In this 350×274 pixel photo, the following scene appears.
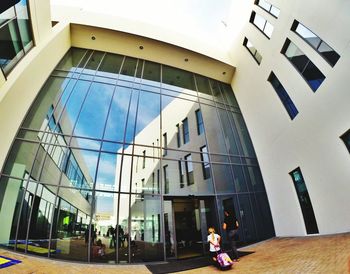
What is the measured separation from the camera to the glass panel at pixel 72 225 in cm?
746

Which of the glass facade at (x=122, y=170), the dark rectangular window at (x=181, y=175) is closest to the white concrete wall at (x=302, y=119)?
the glass facade at (x=122, y=170)

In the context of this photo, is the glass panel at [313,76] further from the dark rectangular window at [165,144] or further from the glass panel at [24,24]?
the glass panel at [24,24]

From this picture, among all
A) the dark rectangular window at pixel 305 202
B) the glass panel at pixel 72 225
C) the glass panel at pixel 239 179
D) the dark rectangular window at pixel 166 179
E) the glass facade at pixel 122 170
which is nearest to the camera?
the glass panel at pixel 72 225

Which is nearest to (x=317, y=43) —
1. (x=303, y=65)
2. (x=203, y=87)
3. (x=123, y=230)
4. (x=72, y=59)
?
(x=303, y=65)

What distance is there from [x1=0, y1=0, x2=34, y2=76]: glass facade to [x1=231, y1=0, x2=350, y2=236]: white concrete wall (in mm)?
12667

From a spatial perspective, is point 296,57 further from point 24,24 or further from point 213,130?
point 24,24

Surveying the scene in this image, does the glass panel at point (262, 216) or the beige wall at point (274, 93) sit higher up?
the beige wall at point (274, 93)

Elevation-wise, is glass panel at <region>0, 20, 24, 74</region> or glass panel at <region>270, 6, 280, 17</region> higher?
glass panel at <region>270, 6, 280, 17</region>

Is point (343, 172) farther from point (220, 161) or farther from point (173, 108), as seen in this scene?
point (173, 108)

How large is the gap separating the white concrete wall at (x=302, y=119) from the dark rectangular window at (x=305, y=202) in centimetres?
23

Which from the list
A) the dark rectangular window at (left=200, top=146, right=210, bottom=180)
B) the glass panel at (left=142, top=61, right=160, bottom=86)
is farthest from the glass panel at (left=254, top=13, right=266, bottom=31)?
the dark rectangular window at (left=200, top=146, right=210, bottom=180)

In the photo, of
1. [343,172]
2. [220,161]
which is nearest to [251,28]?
[220,161]

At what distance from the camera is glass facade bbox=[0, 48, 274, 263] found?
7754 millimetres

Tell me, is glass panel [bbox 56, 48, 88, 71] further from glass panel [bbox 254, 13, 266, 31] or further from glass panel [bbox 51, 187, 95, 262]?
glass panel [bbox 254, 13, 266, 31]
